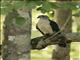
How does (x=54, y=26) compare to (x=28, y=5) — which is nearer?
(x=28, y=5)

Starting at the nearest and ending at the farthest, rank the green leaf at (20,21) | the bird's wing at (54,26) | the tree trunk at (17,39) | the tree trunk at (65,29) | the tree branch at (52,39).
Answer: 1. the green leaf at (20,21)
2. the tree trunk at (17,39)
3. the tree branch at (52,39)
4. the bird's wing at (54,26)
5. the tree trunk at (65,29)

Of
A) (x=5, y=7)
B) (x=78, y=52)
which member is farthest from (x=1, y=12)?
(x=78, y=52)

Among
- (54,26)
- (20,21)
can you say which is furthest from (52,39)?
(20,21)

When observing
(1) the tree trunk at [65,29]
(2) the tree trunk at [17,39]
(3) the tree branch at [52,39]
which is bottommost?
(1) the tree trunk at [65,29]

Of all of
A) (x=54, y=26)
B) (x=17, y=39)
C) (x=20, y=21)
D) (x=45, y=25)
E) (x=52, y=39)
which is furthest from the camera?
(x=45, y=25)

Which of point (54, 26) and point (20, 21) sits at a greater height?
point (20, 21)

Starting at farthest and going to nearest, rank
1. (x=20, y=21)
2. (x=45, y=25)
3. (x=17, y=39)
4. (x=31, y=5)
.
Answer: (x=45, y=25) → (x=17, y=39) → (x=31, y=5) → (x=20, y=21)

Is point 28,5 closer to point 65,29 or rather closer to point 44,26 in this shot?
point 65,29

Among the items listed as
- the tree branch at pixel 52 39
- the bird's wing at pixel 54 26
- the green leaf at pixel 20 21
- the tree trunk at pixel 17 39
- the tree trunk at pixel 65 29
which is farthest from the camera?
the tree trunk at pixel 65 29

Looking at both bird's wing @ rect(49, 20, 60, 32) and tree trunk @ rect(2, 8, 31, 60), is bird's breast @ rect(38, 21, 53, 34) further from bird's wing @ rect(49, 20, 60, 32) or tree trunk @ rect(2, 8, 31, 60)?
tree trunk @ rect(2, 8, 31, 60)

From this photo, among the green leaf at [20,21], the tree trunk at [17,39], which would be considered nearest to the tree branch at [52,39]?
the tree trunk at [17,39]

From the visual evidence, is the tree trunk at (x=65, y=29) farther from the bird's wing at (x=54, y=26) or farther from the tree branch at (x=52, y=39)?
the tree branch at (x=52, y=39)

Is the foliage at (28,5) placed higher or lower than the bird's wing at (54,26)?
higher

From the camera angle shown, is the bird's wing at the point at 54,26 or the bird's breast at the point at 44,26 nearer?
the bird's wing at the point at 54,26
